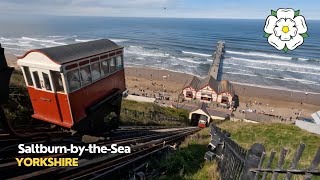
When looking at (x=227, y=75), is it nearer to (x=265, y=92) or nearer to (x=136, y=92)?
(x=265, y=92)

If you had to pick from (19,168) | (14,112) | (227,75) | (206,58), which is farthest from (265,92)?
(19,168)

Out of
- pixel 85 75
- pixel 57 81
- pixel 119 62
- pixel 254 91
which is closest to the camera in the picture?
pixel 57 81

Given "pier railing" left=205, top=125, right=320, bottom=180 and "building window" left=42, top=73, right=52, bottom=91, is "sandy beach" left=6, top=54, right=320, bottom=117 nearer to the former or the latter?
"building window" left=42, top=73, right=52, bottom=91

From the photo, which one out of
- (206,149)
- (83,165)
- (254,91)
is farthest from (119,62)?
(254,91)

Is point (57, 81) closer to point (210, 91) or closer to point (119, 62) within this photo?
point (119, 62)

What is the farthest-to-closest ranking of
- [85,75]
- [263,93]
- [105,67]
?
[263,93] → [105,67] → [85,75]

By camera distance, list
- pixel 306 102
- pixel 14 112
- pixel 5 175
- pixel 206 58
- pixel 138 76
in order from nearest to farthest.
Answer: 1. pixel 5 175
2. pixel 14 112
3. pixel 306 102
4. pixel 138 76
5. pixel 206 58

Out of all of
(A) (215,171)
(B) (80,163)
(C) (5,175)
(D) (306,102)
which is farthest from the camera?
(D) (306,102)
